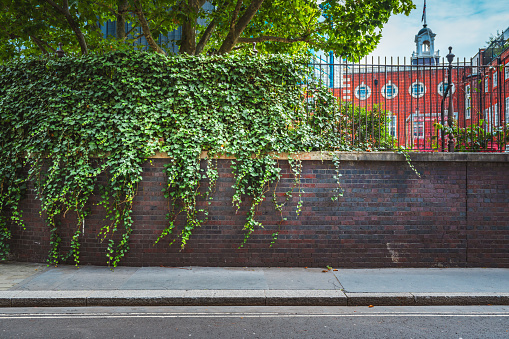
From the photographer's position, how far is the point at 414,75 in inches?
309

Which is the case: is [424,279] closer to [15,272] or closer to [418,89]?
[418,89]

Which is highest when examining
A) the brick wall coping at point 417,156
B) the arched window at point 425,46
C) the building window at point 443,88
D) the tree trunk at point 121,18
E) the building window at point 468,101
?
the arched window at point 425,46

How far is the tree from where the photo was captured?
9305 mm

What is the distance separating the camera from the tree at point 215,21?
30.5 feet

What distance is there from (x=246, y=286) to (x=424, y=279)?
2.96m

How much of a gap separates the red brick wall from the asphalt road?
6.00ft

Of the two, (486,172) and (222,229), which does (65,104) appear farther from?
(486,172)

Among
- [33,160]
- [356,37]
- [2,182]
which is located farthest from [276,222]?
[356,37]

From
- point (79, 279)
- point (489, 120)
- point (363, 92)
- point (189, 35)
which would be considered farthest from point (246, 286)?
point (189, 35)

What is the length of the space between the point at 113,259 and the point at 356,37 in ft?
28.6

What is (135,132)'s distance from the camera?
6617 mm

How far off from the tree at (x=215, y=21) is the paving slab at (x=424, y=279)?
6576 mm

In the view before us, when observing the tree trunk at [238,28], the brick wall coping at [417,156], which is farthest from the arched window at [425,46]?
the brick wall coping at [417,156]

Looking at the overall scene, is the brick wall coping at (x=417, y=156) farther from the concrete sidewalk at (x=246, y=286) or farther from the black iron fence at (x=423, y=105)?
the concrete sidewalk at (x=246, y=286)
